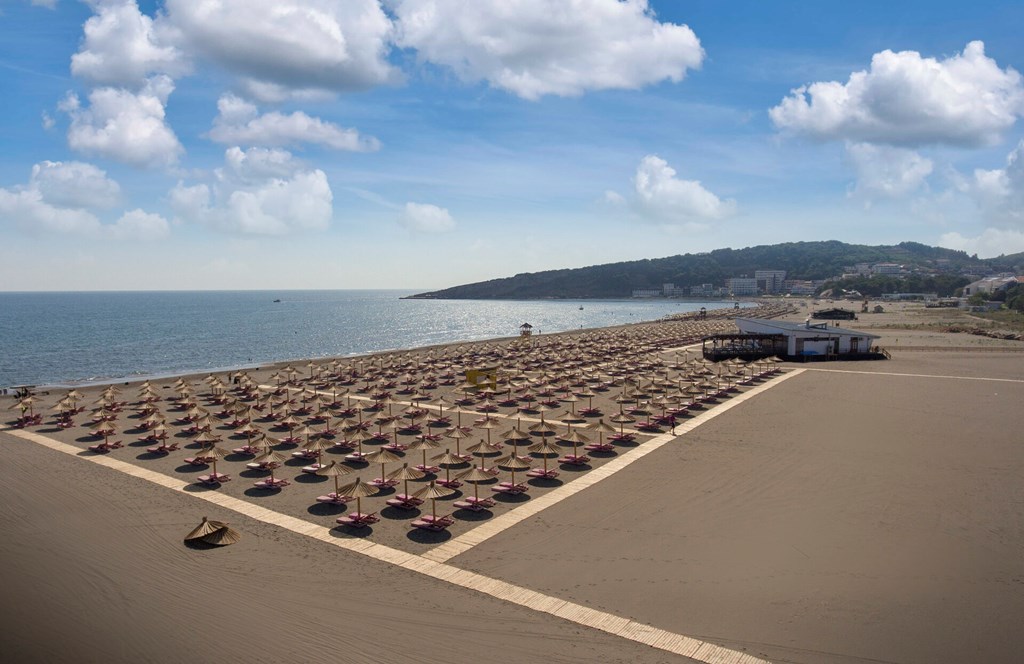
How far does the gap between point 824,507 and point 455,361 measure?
40.4 meters

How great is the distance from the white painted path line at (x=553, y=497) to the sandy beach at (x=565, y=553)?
0.14 meters

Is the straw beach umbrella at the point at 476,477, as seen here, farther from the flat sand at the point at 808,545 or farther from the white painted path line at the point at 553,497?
the flat sand at the point at 808,545

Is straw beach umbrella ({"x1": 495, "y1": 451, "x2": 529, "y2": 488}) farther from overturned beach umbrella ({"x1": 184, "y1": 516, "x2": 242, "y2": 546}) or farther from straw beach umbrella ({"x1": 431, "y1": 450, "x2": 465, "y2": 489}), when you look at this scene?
overturned beach umbrella ({"x1": 184, "y1": 516, "x2": 242, "y2": 546})

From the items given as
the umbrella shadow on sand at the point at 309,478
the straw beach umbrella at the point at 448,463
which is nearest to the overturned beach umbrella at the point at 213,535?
the umbrella shadow on sand at the point at 309,478

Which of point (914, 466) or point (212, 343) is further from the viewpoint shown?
point (212, 343)

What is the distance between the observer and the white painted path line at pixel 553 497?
17359 mm

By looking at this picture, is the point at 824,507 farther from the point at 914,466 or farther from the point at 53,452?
the point at 53,452

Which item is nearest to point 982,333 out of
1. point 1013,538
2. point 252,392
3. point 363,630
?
point 1013,538

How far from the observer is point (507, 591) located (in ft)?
48.9

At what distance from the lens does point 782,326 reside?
196 feet

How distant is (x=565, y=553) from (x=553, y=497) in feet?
15.0

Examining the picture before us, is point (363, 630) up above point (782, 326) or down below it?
below

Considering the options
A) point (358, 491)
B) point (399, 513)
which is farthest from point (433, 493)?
point (358, 491)

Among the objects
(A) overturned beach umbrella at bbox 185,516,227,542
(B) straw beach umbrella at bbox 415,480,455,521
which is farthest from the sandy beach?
(B) straw beach umbrella at bbox 415,480,455,521
